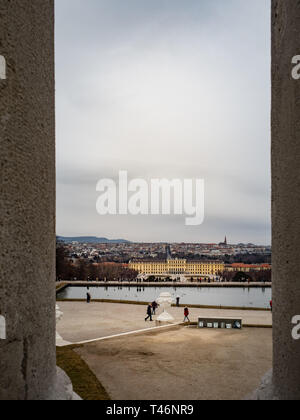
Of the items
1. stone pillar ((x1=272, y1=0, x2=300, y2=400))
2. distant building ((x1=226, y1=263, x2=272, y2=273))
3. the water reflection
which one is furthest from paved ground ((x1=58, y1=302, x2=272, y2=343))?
distant building ((x1=226, y1=263, x2=272, y2=273))

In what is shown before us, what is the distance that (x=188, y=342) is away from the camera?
10.7m

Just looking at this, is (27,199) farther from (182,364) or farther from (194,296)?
(194,296)

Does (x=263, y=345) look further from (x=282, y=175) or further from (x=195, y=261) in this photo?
(x=195, y=261)

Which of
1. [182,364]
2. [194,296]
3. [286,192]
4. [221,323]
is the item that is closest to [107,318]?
[221,323]

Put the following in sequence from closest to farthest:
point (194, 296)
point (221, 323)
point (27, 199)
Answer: point (27, 199), point (221, 323), point (194, 296)

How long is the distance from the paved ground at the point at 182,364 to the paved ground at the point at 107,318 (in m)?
1.52

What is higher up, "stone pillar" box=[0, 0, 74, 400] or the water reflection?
"stone pillar" box=[0, 0, 74, 400]

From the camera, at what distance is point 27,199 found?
2297mm

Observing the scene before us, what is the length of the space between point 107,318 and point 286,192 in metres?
13.5

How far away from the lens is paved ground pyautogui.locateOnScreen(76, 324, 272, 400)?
693cm

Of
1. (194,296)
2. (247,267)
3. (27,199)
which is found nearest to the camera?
(27,199)

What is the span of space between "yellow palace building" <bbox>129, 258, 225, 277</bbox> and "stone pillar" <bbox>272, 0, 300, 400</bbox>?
4486 inches

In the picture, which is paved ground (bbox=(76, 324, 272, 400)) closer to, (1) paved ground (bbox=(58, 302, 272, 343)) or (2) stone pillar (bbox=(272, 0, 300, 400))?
(1) paved ground (bbox=(58, 302, 272, 343))
